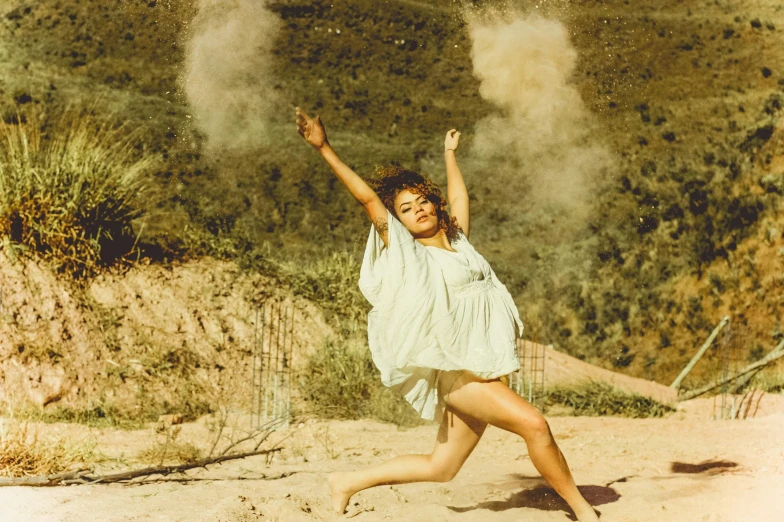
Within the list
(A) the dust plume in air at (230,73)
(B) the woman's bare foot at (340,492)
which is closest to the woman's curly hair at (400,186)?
(B) the woman's bare foot at (340,492)

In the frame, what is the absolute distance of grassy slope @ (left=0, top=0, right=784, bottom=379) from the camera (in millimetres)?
17406

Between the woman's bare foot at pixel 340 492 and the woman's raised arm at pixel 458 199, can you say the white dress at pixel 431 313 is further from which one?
the woman's bare foot at pixel 340 492

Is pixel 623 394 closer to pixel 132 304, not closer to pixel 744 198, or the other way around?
pixel 132 304

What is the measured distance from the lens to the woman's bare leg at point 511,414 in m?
3.48

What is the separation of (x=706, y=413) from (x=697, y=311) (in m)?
8.51

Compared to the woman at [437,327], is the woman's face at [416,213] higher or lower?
higher

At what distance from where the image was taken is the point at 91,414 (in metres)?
7.38

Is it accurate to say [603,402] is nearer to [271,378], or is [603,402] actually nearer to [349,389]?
[349,389]

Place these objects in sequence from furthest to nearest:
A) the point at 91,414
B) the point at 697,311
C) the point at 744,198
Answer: the point at 744,198, the point at 697,311, the point at 91,414

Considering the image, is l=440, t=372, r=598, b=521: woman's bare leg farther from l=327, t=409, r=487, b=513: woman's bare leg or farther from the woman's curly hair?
the woman's curly hair

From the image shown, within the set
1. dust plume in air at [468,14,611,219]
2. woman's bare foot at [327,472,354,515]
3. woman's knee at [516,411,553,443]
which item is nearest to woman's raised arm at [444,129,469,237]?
woman's knee at [516,411,553,443]

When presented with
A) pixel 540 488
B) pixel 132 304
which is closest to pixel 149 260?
pixel 132 304

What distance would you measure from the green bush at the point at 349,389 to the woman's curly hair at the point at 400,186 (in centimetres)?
394

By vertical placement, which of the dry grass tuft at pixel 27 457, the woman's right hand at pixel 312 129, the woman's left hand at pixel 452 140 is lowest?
the dry grass tuft at pixel 27 457
